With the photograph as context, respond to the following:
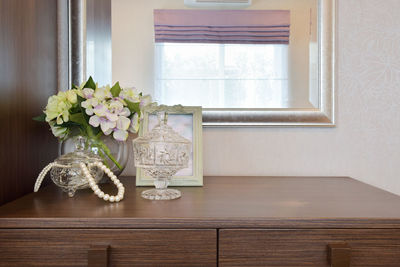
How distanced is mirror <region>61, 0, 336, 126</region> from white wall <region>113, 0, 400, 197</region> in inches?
2.3

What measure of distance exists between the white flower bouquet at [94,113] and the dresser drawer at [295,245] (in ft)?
1.57

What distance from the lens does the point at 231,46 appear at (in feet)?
3.70

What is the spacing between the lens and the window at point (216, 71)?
1.12m

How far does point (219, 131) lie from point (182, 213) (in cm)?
52

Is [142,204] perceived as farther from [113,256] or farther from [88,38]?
[88,38]

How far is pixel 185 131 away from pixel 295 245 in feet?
1.72

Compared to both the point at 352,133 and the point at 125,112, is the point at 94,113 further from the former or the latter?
the point at 352,133

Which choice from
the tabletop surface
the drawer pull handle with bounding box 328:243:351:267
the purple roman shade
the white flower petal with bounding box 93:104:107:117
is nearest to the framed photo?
the tabletop surface

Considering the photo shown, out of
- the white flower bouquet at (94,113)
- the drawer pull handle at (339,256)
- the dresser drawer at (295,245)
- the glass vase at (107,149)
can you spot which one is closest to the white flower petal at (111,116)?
the white flower bouquet at (94,113)

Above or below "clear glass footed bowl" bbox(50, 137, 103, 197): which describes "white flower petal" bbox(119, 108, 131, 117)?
Result: above

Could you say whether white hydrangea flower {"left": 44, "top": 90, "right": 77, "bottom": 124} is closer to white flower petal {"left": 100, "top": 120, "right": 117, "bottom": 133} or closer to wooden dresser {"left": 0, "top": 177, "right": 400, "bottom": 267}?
white flower petal {"left": 100, "top": 120, "right": 117, "bottom": 133}

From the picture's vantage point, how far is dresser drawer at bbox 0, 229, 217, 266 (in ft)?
2.14

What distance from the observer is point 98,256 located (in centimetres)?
64

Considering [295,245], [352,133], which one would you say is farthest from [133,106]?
[352,133]
